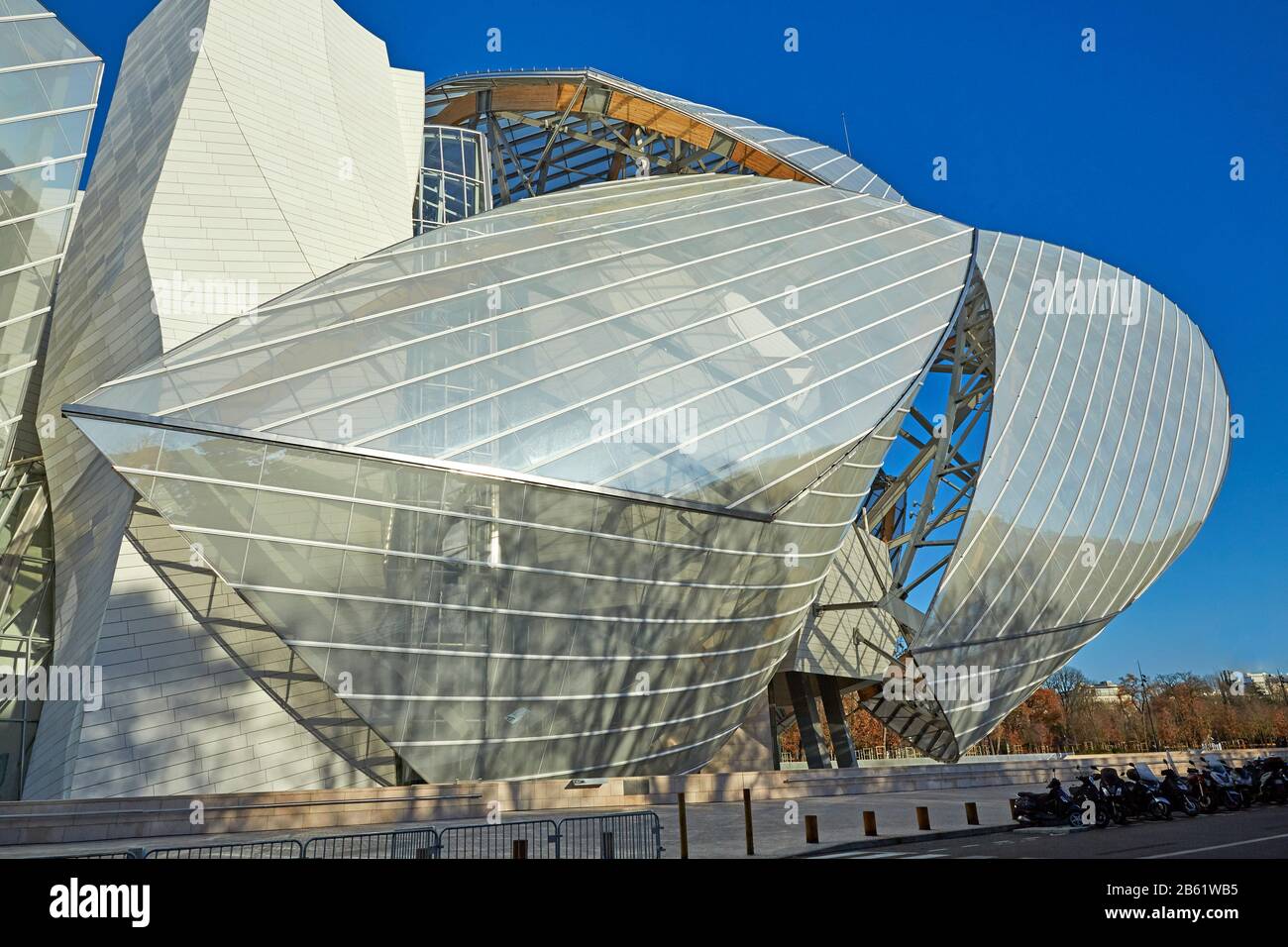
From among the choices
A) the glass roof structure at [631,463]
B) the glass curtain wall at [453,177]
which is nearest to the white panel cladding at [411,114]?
the glass curtain wall at [453,177]

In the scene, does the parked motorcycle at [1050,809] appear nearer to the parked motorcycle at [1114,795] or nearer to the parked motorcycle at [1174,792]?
the parked motorcycle at [1114,795]

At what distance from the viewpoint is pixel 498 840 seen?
13719mm

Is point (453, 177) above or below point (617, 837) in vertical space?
above

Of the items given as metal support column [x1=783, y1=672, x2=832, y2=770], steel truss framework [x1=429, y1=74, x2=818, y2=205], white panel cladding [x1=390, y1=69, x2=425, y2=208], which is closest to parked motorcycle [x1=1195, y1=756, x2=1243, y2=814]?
metal support column [x1=783, y1=672, x2=832, y2=770]

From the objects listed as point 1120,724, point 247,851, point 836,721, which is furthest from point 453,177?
point 1120,724

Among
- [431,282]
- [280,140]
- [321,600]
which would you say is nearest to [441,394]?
[431,282]

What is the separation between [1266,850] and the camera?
37.8 feet

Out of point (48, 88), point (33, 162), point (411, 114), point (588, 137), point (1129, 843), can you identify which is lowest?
point (1129, 843)

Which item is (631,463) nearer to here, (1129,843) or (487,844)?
(487,844)

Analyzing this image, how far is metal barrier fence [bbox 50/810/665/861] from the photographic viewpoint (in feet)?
38.6

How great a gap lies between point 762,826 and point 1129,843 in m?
5.98

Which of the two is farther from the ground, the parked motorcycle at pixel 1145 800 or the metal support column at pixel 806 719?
the metal support column at pixel 806 719

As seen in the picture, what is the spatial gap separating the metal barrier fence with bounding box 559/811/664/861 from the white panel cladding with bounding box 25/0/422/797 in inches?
299

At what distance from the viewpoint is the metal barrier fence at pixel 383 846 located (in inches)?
453
